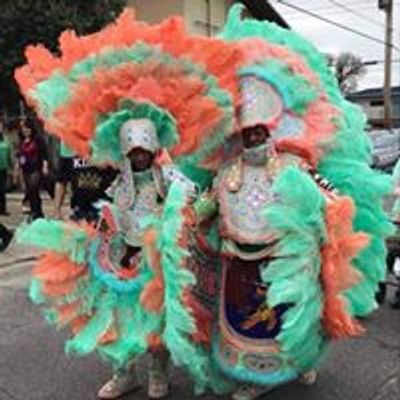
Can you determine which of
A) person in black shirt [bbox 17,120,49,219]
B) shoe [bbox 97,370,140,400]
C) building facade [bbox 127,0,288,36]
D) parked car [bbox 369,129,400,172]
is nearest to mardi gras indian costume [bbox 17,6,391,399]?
shoe [bbox 97,370,140,400]

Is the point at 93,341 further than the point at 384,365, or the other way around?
the point at 384,365

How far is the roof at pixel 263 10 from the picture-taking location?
2298 cm

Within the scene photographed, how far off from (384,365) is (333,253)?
1731 mm

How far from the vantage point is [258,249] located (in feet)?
13.3

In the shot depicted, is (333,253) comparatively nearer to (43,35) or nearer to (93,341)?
(93,341)

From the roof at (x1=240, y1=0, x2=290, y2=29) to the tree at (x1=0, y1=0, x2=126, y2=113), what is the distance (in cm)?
875

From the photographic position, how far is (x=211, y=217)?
431 centimetres

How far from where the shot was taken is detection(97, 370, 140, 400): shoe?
439 cm

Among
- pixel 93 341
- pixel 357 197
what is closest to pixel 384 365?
pixel 357 197

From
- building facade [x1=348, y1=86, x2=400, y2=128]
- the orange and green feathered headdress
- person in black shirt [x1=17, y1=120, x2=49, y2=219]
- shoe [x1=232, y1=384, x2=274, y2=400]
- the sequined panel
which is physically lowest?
building facade [x1=348, y1=86, x2=400, y2=128]

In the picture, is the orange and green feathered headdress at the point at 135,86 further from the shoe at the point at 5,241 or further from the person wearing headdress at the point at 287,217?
the shoe at the point at 5,241

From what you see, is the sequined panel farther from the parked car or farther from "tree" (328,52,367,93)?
"tree" (328,52,367,93)

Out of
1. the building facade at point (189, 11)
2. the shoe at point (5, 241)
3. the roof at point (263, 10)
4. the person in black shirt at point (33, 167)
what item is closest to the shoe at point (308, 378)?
the shoe at point (5, 241)

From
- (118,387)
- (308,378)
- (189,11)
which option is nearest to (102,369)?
(118,387)
